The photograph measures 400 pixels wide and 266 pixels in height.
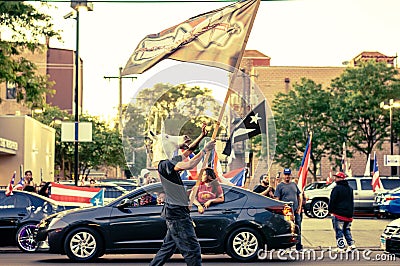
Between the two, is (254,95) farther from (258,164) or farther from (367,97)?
(367,97)

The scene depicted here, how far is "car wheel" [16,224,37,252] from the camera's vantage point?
17.8 meters

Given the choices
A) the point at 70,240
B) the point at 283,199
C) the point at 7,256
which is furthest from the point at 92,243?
the point at 283,199

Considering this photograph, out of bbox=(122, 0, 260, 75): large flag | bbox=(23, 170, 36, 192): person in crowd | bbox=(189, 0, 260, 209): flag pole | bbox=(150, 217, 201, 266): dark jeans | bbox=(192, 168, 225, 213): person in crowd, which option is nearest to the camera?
bbox=(189, 0, 260, 209): flag pole

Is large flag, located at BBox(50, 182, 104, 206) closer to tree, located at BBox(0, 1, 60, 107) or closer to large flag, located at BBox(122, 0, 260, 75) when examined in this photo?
tree, located at BBox(0, 1, 60, 107)

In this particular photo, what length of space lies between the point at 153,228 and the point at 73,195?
6.49 meters

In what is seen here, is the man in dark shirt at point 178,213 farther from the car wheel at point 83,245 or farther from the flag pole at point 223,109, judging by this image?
the car wheel at point 83,245

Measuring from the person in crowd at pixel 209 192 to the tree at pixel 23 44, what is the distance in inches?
509

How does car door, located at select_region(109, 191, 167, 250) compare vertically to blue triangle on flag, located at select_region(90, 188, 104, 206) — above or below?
below

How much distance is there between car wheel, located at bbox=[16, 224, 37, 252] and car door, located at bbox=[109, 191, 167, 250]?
12.0 ft

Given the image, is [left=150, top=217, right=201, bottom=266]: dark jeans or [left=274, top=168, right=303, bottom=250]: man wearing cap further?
[left=274, top=168, right=303, bottom=250]: man wearing cap

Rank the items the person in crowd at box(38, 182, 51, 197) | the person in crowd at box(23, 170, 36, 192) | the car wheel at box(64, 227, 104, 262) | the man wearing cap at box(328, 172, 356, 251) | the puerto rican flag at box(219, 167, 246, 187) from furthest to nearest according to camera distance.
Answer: the person in crowd at box(38, 182, 51, 197), the person in crowd at box(23, 170, 36, 192), the man wearing cap at box(328, 172, 356, 251), the car wheel at box(64, 227, 104, 262), the puerto rican flag at box(219, 167, 246, 187)

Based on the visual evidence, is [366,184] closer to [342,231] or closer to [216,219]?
[342,231]

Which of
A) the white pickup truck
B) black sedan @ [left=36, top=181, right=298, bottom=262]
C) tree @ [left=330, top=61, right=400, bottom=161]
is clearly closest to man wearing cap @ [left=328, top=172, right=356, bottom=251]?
black sedan @ [left=36, top=181, right=298, bottom=262]

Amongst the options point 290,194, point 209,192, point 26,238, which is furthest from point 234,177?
point 26,238
